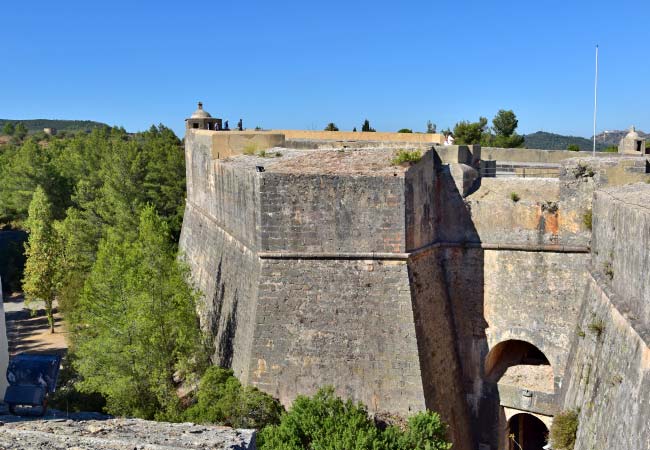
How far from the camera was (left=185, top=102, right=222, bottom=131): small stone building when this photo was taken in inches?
1014

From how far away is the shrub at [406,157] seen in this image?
1303 centimetres

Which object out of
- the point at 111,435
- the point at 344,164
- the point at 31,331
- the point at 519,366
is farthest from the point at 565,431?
the point at 31,331

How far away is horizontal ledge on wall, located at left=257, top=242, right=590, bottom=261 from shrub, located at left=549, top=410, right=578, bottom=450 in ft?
11.9

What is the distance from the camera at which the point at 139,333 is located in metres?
13.7

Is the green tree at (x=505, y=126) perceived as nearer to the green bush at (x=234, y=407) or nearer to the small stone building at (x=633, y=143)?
the small stone building at (x=633, y=143)

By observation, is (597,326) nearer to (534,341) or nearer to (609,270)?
(609,270)

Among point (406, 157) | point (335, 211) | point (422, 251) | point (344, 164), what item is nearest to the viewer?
point (335, 211)

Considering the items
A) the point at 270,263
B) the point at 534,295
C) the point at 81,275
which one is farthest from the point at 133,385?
the point at 81,275

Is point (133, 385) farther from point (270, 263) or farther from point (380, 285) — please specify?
point (380, 285)

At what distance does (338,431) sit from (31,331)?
2046cm

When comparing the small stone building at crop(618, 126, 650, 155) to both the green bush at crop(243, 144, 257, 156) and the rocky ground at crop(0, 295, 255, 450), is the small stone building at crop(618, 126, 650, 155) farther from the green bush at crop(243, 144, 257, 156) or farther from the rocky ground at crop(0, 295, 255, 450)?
the rocky ground at crop(0, 295, 255, 450)

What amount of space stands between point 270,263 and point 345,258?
1.54 meters

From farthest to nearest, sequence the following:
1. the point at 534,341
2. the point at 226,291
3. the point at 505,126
Answer: the point at 505,126, the point at 226,291, the point at 534,341

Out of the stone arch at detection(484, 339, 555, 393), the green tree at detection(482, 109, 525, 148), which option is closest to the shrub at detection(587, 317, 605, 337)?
the stone arch at detection(484, 339, 555, 393)
